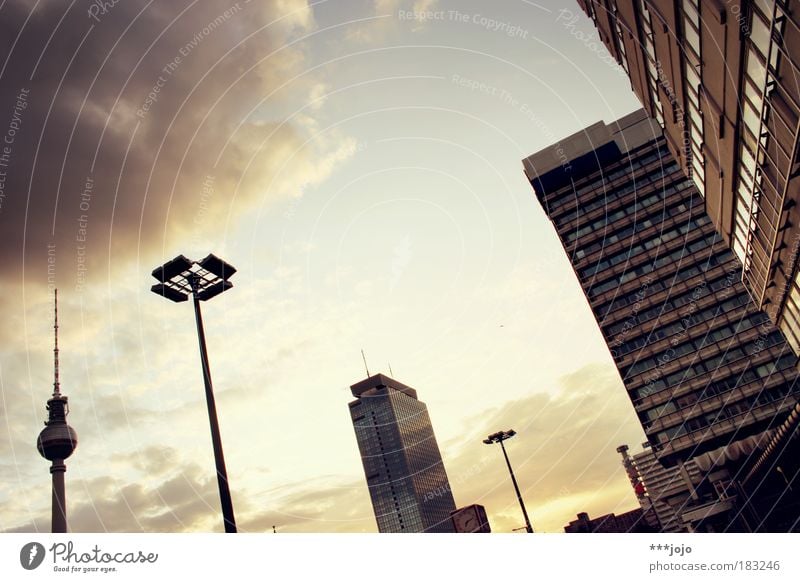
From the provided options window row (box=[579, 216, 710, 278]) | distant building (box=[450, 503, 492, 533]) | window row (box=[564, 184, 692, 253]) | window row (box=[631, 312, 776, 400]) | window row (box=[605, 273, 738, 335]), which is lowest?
distant building (box=[450, 503, 492, 533])

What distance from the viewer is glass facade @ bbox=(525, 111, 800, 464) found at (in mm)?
58156

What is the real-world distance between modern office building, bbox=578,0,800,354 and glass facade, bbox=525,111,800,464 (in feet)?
125

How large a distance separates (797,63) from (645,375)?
191ft

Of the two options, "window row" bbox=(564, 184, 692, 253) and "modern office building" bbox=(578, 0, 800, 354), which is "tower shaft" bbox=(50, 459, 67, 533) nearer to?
"window row" bbox=(564, 184, 692, 253)

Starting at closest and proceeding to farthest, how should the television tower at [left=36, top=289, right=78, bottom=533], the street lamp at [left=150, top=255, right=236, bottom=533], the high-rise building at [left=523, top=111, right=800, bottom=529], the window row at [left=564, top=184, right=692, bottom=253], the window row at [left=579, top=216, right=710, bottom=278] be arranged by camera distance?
the street lamp at [left=150, top=255, right=236, bottom=533], the high-rise building at [left=523, top=111, right=800, bottom=529], the window row at [left=579, top=216, right=710, bottom=278], the window row at [left=564, top=184, right=692, bottom=253], the television tower at [left=36, top=289, right=78, bottom=533]

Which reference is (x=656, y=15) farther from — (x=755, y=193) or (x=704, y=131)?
(x=755, y=193)

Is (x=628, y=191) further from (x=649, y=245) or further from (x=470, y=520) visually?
(x=470, y=520)

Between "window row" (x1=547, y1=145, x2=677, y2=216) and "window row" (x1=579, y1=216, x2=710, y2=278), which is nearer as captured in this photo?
"window row" (x1=579, y1=216, x2=710, y2=278)

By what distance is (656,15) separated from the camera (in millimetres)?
17781

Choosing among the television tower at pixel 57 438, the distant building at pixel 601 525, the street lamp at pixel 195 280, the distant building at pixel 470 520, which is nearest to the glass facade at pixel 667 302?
the distant building at pixel 601 525

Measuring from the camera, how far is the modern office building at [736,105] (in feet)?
43.6

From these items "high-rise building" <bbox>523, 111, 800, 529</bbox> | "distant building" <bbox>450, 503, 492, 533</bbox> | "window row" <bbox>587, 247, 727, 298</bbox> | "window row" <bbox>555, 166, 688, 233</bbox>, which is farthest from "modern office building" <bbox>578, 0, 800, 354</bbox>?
"window row" <bbox>555, 166, 688, 233</bbox>
